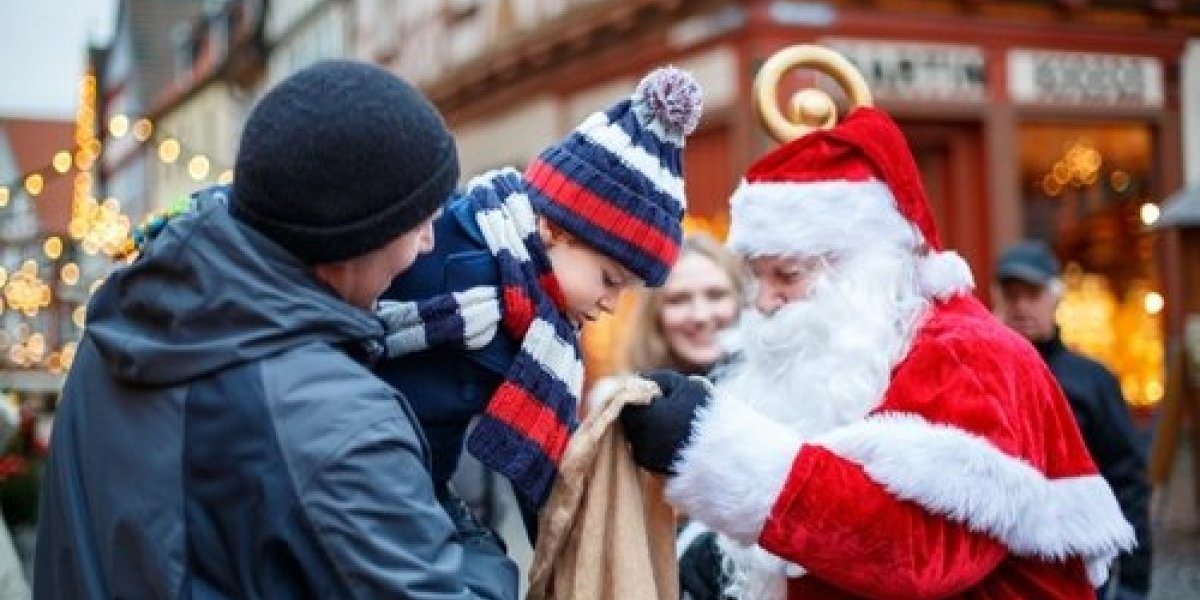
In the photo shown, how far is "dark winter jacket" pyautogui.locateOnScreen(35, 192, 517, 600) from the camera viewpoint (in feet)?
4.88

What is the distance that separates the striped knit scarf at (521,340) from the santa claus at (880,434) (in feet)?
0.70

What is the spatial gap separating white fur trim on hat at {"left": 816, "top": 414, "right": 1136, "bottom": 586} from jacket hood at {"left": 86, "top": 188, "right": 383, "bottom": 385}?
990 millimetres

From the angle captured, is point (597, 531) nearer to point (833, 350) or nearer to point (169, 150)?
point (833, 350)

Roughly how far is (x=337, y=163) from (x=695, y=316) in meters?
2.79

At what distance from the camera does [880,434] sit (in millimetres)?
2338

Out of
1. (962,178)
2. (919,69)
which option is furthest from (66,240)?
(962,178)

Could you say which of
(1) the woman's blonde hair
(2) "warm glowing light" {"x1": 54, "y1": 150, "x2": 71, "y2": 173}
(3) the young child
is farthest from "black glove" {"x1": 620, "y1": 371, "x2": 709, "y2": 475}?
(2) "warm glowing light" {"x1": 54, "y1": 150, "x2": 71, "y2": 173}

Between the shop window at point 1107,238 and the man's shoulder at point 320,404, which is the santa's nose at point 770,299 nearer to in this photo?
the man's shoulder at point 320,404

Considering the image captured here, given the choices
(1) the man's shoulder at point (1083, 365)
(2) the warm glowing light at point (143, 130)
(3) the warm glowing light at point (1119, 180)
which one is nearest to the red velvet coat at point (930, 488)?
(1) the man's shoulder at point (1083, 365)

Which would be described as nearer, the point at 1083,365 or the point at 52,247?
the point at 1083,365

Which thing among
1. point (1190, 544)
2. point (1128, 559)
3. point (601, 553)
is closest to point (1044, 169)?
point (1190, 544)

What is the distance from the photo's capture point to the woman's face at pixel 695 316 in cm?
430

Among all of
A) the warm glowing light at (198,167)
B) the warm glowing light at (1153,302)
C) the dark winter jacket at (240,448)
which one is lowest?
the warm glowing light at (1153,302)

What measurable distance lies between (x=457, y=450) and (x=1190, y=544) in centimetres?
721
